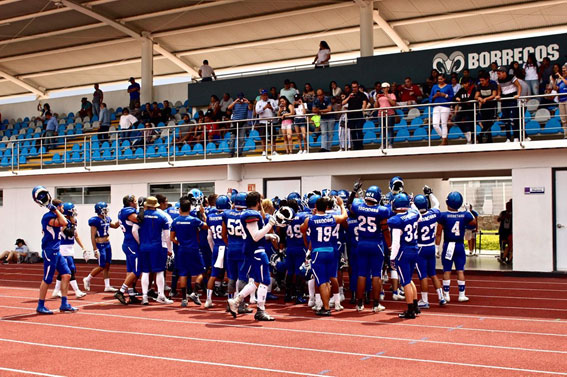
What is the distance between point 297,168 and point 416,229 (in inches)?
369

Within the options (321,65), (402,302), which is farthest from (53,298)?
(321,65)

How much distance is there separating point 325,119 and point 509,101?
514 cm

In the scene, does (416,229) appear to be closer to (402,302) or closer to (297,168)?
(402,302)

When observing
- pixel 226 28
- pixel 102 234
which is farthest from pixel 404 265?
pixel 226 28

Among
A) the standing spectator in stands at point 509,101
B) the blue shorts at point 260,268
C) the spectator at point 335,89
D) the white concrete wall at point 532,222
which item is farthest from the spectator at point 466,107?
the blue shorts at point 260,268

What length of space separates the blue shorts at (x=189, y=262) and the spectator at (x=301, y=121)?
7.84 metres

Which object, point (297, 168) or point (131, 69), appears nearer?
point (297, 168)

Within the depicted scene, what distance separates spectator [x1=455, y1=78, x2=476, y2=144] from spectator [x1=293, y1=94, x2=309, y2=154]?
14.4 feet

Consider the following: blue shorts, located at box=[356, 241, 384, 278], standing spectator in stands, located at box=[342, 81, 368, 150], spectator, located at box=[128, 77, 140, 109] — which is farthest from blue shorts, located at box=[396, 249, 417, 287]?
spectator, located at box=[128, 77, 140, 109]

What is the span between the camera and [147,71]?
2816cm

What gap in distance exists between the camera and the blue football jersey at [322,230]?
10.7m

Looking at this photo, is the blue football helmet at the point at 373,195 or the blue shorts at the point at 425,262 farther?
the blue shorts at the point at 425,262

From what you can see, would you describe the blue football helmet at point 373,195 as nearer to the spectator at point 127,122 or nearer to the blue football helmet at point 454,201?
the blue football helmet at point 454,201

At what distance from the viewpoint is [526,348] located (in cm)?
821
